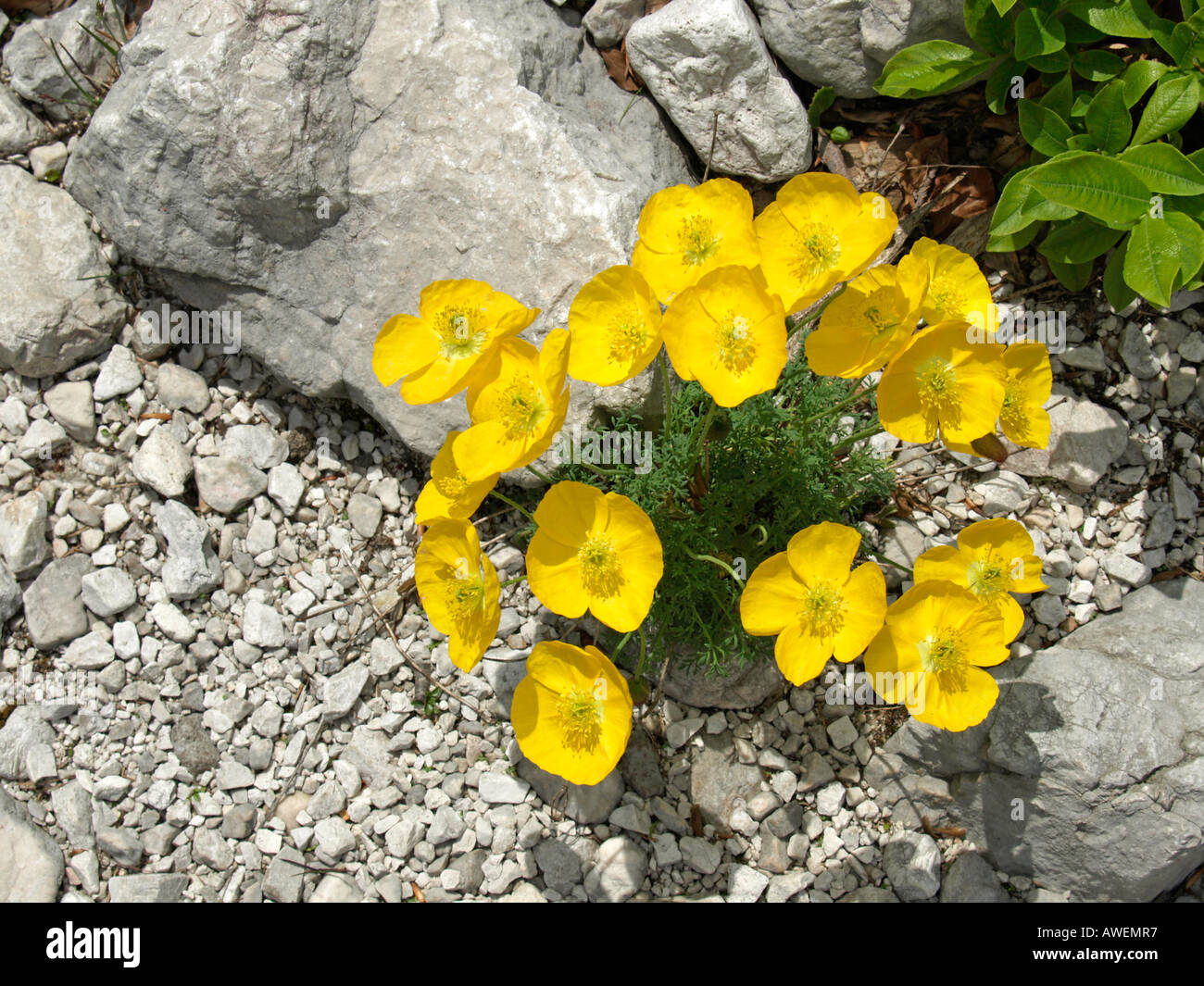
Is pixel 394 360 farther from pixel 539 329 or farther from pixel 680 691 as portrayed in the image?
pixel 680 691

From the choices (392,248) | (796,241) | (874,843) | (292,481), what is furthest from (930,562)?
(292,481)

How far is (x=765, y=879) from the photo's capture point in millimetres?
4129

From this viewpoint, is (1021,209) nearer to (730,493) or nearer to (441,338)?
(730,493)

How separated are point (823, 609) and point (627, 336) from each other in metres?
1.17

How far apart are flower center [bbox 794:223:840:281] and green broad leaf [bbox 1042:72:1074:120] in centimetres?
154

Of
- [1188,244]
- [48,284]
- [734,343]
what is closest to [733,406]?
[734,343]

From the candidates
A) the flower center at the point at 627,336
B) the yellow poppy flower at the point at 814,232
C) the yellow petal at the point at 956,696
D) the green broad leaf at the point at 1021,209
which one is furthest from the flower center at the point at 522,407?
the green broad leaf at the point at 1021,209

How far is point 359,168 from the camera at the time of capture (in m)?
4.29

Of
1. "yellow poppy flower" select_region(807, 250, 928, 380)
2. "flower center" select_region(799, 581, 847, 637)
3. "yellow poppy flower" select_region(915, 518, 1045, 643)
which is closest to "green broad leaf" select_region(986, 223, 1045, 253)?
"yellow poppy flower" select_region(807, 250, 928, 380)

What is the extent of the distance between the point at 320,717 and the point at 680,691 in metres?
1.70

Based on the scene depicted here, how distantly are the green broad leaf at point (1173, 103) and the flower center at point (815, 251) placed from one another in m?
1.57

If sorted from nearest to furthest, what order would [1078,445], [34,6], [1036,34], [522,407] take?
[522,407] < [1036,34] < [1078,445] < [34,6]

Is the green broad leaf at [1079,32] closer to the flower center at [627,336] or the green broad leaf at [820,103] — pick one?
the green broad leaf at [820,103]

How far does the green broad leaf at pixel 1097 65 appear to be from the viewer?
157 inches
